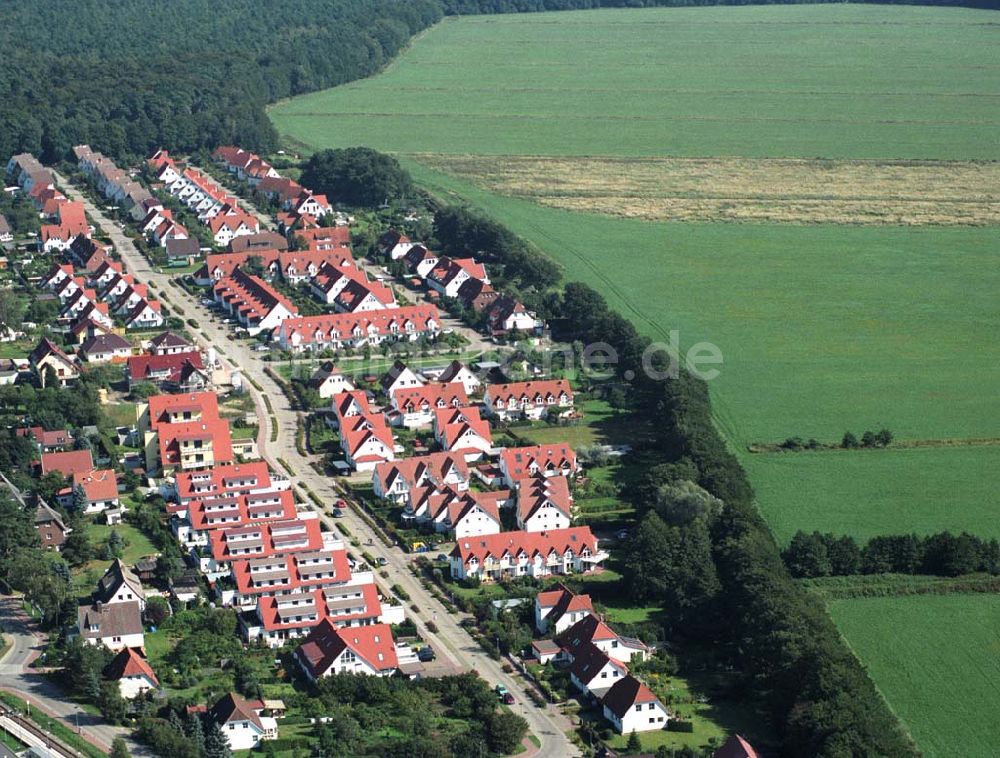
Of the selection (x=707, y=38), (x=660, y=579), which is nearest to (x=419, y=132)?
(x=707, y=38)

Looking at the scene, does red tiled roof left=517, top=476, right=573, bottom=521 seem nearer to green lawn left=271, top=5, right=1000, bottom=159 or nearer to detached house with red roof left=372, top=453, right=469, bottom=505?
detached house with red roof left=372, top=453, right=469, bottom=505

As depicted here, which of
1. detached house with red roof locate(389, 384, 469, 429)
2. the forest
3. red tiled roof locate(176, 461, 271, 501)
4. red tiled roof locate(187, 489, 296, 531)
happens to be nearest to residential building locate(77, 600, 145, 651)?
red tiled roof locate(187, 489, 296, 531)

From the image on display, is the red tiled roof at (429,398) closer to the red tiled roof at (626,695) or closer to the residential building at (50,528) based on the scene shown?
the residential building at (50,528)

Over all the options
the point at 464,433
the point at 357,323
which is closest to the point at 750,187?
the point at 357,323

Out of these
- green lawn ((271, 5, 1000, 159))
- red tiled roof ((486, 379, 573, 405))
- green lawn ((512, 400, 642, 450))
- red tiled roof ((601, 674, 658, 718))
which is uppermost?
red tiled roof ((601, 674, 658, 718))

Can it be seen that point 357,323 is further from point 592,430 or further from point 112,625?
point 112,625

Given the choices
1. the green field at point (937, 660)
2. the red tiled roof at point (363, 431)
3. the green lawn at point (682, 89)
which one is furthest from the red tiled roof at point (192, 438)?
the green lawn at point (682, 89)

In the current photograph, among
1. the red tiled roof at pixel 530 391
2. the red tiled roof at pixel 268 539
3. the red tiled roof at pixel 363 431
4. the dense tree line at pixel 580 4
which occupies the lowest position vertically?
the dense tree line at pixel 580 4
